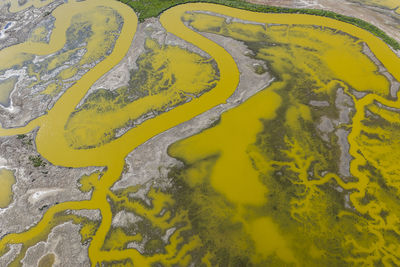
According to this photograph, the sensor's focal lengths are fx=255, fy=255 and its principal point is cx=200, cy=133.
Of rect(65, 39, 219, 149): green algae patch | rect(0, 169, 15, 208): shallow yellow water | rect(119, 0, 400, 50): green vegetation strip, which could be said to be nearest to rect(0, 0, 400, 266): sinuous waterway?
rect(65, 39, 219, 149): green algae patch

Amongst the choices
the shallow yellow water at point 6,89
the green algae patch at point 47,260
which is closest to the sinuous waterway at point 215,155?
the green algae patch at point 47,260

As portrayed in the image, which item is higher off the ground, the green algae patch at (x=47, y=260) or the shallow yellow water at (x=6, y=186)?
the shallow yellow water at (x=6, y=186)

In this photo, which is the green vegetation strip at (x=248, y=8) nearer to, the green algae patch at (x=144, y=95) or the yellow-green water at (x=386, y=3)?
the yellow-green water at (x=386, y=3)

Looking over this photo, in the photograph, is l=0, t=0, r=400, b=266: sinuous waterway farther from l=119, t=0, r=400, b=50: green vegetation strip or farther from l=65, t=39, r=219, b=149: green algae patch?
l=119, t=0, r=400, b=50: green vegetation strip

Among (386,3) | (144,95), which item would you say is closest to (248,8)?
(386,3)

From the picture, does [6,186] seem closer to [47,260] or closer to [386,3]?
[47,260]

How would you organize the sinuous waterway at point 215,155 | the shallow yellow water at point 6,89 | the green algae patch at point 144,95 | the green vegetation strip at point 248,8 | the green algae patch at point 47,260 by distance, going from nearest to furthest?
the green algae patch at point 47,260 → the sinuous waterway at point 215,155 → the green algae patch at point 144,95 → the shallow yellow water at point 6,89 → the green vegetation strip at point 248,8
